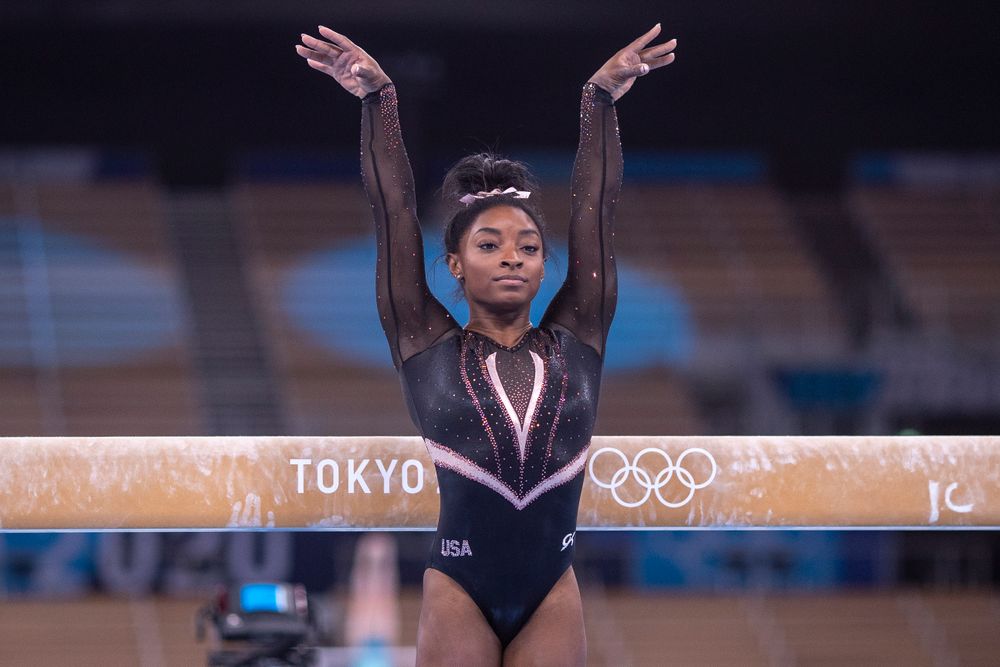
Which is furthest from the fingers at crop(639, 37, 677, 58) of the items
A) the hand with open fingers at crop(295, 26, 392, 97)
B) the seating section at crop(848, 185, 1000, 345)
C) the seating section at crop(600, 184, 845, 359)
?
the seating section at crop(848, 185, 1000, 345)

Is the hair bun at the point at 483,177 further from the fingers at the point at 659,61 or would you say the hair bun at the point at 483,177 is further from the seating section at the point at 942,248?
the seating section at the point at 942,248

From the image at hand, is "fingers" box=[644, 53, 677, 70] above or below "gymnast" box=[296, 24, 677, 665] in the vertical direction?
above

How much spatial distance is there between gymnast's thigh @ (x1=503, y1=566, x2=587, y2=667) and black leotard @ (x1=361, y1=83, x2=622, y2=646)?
0.09 ft

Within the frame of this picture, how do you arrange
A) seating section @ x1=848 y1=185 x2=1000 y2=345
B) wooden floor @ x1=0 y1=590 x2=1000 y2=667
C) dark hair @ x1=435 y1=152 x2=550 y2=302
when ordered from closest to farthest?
dark hair @ x1=435 y1=152 x2=550 y2=302 < wooden floor @ x1=0 y1=590 x2=1000 y2=667 < seating section @ x1=848 y1=185 x2=1000 y2=345

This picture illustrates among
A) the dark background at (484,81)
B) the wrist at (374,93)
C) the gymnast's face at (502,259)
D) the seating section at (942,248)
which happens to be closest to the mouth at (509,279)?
the gymnast's face at (502,259)

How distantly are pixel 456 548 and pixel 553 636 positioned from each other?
0.29m

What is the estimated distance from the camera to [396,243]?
2844 millimetres

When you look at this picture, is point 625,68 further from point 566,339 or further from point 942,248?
point 942,248

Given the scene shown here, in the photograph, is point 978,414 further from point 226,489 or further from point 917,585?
point 226,489

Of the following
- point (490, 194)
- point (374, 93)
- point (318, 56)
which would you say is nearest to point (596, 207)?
point (490, 194)

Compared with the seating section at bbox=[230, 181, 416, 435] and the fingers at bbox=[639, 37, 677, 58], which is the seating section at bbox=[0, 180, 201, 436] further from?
the fingers at bbox=[639, 37, 677, 58]

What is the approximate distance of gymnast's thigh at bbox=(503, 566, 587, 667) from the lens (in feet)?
8.63

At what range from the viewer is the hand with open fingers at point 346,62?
9.40ft

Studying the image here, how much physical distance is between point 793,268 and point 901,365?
6.32 feet
